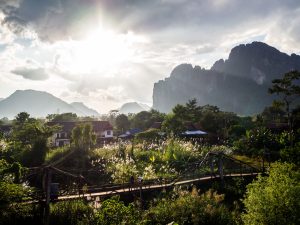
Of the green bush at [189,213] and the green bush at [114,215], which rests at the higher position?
the green bush at [114,215]

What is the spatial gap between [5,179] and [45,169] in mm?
2961

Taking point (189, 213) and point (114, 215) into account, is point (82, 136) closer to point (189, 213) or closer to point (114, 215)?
point (189, 213)

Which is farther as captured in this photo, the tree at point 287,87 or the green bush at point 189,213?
the tree at point 287,87

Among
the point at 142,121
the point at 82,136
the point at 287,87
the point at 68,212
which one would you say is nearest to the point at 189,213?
the point at 68,212

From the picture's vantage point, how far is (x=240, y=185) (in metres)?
28.8

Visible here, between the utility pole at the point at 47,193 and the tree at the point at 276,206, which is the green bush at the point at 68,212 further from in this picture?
the tree at the point at 276,206

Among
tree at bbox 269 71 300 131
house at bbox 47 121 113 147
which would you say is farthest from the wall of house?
tree at bbox 269 71 300 131

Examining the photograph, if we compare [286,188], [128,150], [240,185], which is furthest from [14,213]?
[128,150]

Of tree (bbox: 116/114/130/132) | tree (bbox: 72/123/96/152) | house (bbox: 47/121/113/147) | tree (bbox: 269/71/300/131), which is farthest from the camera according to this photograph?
tree (bbox: 116/114/130/132)

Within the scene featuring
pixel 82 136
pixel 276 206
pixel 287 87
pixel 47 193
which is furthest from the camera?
pixel 82 136

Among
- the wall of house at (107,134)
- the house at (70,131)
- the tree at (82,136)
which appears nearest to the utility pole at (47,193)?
the tree at (82,136)

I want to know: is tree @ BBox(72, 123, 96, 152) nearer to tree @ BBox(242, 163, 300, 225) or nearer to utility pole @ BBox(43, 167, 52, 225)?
utility pole @ BBox(43, 167, 52, 225)

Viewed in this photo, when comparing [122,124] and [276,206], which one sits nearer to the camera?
[276,206]

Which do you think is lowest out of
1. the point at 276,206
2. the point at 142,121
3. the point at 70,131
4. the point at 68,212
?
the point at 68,212
